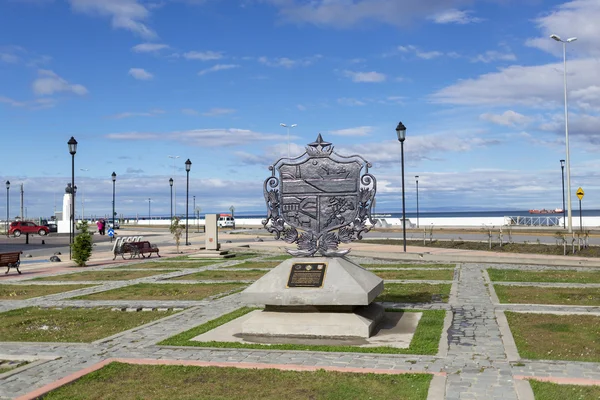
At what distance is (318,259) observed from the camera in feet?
35.6

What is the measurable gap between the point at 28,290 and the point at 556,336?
1492 centimetres

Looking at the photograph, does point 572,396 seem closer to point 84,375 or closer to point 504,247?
point 84,375

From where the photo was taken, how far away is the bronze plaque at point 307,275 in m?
10.2

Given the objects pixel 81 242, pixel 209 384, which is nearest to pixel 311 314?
pixel 209 384

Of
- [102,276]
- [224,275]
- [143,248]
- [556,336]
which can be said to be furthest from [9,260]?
[556,336]

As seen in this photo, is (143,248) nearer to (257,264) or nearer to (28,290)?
(257,264)

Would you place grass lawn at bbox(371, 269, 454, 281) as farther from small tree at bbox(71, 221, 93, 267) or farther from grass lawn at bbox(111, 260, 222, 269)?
small tree at bbox(71, 221, 93, 267)

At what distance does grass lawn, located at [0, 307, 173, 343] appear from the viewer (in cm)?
1021

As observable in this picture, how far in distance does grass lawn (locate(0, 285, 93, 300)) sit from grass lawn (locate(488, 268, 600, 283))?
44.6 ft

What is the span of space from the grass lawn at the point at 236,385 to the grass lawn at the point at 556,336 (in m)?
2.46

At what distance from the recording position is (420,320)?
11.1 meters

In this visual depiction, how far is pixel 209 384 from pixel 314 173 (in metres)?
5.13

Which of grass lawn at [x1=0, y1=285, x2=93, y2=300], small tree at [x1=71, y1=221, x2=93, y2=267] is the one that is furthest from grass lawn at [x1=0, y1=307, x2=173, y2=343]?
small tree at [x1=71, y1=221, x2=93, y2=267]

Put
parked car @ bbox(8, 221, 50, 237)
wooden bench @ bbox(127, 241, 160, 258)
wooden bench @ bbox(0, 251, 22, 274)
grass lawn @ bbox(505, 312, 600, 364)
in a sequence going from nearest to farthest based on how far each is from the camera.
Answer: grass lawn @ bbox(505, 312, 600, 364) → wooden bench @ bbox(0, 251, 22, 274) → wooden bench @ bbox(127, 241, 160, 258) → parked car @ bbox(8, 221, 50, 237)
